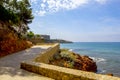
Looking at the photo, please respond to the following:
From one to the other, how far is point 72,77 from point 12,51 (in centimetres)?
1121

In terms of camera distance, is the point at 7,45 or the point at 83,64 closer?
the point at 7,45

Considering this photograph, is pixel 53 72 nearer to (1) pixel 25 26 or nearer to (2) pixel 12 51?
(2) pixel 12 51

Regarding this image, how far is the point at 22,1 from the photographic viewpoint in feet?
108

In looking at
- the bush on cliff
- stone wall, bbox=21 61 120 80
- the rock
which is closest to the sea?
the rock

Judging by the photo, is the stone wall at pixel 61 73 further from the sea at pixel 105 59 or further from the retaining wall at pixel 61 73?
the sea at pixel 105 59

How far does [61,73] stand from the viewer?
805cm

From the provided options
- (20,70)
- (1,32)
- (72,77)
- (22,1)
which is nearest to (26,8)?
(22,1)

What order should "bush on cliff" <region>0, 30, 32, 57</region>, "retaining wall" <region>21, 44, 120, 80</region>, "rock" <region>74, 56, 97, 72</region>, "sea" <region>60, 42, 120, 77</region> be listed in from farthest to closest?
"sea" <region>60, 42, 120, 77</region> → "rock" <region>74, 56, 97, 72</region> → "bush on cliff" <region>0, 30, 32, 57</region> → "retaining wall" <region>21, 44, 120, 80</region>

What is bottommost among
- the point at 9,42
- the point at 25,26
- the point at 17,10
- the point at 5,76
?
the point at 5,76

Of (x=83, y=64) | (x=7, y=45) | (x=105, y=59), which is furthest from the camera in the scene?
(x=105, y=59)

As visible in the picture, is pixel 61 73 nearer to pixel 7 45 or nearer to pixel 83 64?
pixel 7 45

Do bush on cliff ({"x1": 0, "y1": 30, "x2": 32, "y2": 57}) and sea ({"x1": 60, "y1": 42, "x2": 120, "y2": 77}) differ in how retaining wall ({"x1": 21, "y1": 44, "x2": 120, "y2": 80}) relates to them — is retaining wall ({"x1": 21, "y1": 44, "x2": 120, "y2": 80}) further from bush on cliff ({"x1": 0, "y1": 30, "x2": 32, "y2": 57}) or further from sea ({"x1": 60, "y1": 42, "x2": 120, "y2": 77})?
sea ({"x1": 60, "y1": 42, "x2": 120, "y2": 77})

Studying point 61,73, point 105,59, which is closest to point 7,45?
point 61,73

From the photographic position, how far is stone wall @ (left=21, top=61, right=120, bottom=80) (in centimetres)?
713
